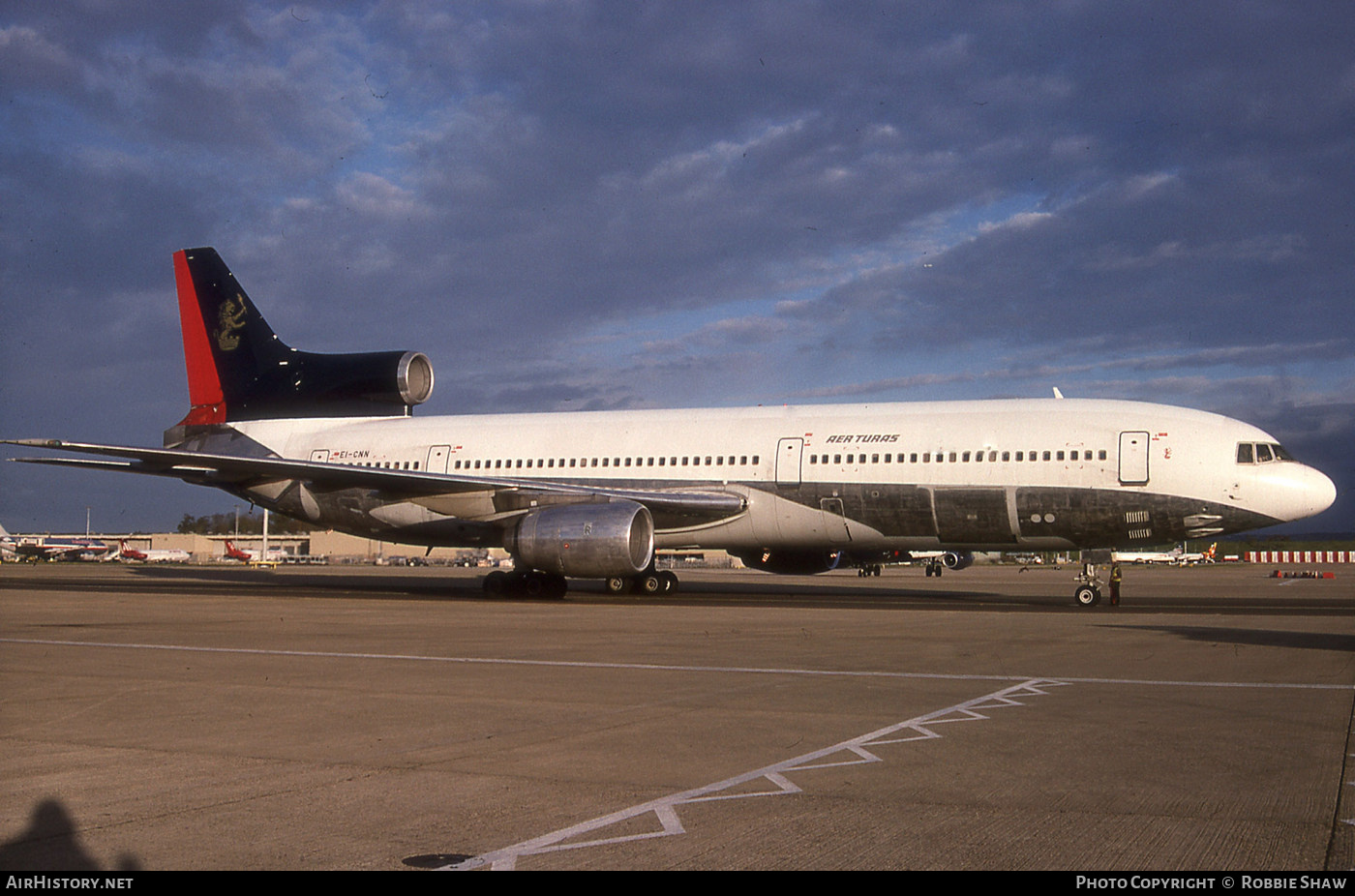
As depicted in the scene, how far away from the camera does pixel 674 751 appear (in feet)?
20.8

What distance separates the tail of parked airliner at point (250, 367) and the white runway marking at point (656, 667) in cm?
1656

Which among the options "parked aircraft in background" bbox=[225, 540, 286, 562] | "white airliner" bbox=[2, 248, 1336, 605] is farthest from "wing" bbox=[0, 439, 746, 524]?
"parked aircraft in background" bbox=[225, 540, 286, 562]

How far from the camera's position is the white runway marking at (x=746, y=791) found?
13.9ft

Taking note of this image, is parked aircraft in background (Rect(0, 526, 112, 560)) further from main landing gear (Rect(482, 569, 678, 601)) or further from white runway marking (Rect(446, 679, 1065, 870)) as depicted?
white runway marking (Rect(446, 679, 1065, 870))

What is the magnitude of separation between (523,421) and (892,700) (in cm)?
1944

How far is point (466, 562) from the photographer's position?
84688 mm

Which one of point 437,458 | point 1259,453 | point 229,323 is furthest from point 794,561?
point 229,323

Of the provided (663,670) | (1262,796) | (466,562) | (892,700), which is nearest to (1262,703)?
(892,700)

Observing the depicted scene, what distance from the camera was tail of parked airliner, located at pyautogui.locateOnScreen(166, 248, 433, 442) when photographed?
2875cm

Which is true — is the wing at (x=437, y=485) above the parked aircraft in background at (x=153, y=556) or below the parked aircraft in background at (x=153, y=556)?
above

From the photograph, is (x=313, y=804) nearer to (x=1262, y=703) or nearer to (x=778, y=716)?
(x=778, y=716)

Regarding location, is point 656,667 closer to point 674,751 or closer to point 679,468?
point 674,751

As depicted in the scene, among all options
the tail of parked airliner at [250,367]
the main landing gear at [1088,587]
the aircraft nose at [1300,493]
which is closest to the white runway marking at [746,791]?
the main landing gear at [1088,587]

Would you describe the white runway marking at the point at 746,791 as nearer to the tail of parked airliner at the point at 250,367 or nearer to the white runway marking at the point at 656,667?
the white runway marking at the point at 656,667
